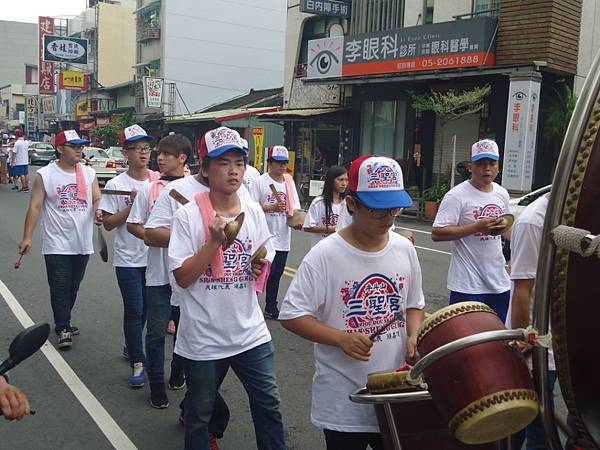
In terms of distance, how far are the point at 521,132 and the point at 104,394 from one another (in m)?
13.1

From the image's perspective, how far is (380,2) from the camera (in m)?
21.4

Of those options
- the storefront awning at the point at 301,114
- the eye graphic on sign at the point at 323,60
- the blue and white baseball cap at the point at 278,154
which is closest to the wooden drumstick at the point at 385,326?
the blue and white baseball cap at the point at 278,154

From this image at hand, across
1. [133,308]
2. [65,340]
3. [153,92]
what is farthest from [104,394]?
[153,92]

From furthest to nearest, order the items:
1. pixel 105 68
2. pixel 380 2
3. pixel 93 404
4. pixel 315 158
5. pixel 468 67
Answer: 1. pixel 105 68
2. pixel 315 158
3. pixel 380 2
4. pixel 468 67
5. pixel 93 404

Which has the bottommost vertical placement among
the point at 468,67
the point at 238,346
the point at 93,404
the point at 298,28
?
the point at 93,404

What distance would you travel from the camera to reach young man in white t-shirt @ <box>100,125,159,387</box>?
5.04 m

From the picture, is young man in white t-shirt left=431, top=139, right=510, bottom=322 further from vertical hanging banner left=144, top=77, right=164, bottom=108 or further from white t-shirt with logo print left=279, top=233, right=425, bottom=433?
vertical hanging banner left=144, top=77, right=164, bottom=108

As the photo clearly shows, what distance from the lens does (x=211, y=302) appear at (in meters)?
3.26

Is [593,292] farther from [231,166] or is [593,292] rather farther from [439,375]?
[231,166]

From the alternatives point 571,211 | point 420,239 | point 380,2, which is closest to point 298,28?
point 380,2

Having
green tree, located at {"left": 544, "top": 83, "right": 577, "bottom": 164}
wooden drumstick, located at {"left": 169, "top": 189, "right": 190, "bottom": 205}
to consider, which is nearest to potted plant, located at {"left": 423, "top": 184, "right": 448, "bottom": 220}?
green tree, located at {"left": 544, "top": 83, "right": 577, "bottom": 164}

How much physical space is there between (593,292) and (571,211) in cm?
18

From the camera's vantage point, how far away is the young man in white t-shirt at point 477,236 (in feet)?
15.5

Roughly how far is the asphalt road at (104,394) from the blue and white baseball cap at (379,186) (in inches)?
82.5
